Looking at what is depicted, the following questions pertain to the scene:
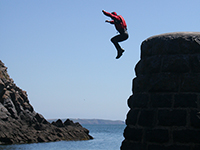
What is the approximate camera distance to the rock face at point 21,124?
5250cm

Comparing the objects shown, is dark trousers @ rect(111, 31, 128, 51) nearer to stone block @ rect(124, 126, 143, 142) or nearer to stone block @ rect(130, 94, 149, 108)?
stone block @ rect(130, 94, 149, 108)

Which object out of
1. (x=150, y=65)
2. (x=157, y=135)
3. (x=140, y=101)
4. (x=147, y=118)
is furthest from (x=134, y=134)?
(x=150, y=65)

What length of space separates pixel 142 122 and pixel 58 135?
2233 inches

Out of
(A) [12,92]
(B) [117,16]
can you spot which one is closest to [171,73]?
(B) [117,16]

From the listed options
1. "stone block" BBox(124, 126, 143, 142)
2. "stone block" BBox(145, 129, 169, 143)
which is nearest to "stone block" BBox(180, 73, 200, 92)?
"stone block" BBox(145, 129, 169, 143)

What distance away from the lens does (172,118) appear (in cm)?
754

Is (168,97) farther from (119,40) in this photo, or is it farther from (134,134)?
(119,40)

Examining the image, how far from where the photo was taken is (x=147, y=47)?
8211 millimetres

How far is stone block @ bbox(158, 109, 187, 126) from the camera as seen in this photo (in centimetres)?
750

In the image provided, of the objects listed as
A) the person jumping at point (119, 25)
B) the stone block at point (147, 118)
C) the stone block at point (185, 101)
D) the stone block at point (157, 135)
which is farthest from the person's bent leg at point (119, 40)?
the stone block at point (157, 135)

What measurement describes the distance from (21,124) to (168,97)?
171 ft

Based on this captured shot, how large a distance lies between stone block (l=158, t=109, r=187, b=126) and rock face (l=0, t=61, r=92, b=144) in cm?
4508

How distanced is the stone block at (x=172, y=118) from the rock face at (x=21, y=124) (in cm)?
4508

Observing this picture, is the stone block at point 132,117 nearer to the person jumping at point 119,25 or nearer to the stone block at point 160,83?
the stone block at point 160,83
